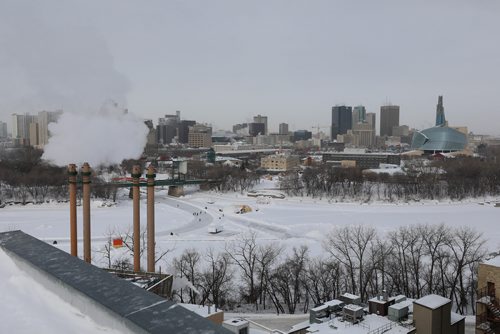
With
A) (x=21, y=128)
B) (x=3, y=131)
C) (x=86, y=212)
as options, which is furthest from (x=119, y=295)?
(x=3, y=131)

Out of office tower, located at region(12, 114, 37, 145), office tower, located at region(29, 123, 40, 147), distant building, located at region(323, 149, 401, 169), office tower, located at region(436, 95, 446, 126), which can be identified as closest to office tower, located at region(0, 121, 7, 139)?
office tower, located at region(12, 114, 37, 145)

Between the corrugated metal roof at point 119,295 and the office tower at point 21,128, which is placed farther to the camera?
the office tower at point 21,128

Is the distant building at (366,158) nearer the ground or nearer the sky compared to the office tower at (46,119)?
nearer the ground

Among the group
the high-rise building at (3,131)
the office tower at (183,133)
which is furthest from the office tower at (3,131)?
the office tower at (183,133)

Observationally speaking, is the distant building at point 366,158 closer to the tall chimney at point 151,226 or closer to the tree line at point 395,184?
the tree line at point 395,184

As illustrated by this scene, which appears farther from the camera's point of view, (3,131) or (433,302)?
(3,131)

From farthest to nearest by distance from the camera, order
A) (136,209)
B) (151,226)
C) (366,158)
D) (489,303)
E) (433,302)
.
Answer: (366,158), (136,209), (151,226), (433,302), (489,303)

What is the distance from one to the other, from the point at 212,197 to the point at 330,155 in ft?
157

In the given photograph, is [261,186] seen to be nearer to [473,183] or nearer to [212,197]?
[212,197]

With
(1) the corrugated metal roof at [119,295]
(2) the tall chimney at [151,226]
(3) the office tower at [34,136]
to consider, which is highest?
(3) the office tower at [34,136]

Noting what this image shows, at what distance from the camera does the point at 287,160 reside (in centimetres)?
7556

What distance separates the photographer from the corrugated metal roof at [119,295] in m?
2.49

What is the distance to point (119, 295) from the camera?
291 cm

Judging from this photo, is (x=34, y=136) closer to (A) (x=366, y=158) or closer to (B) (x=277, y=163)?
(B) (x=277, y=163)
